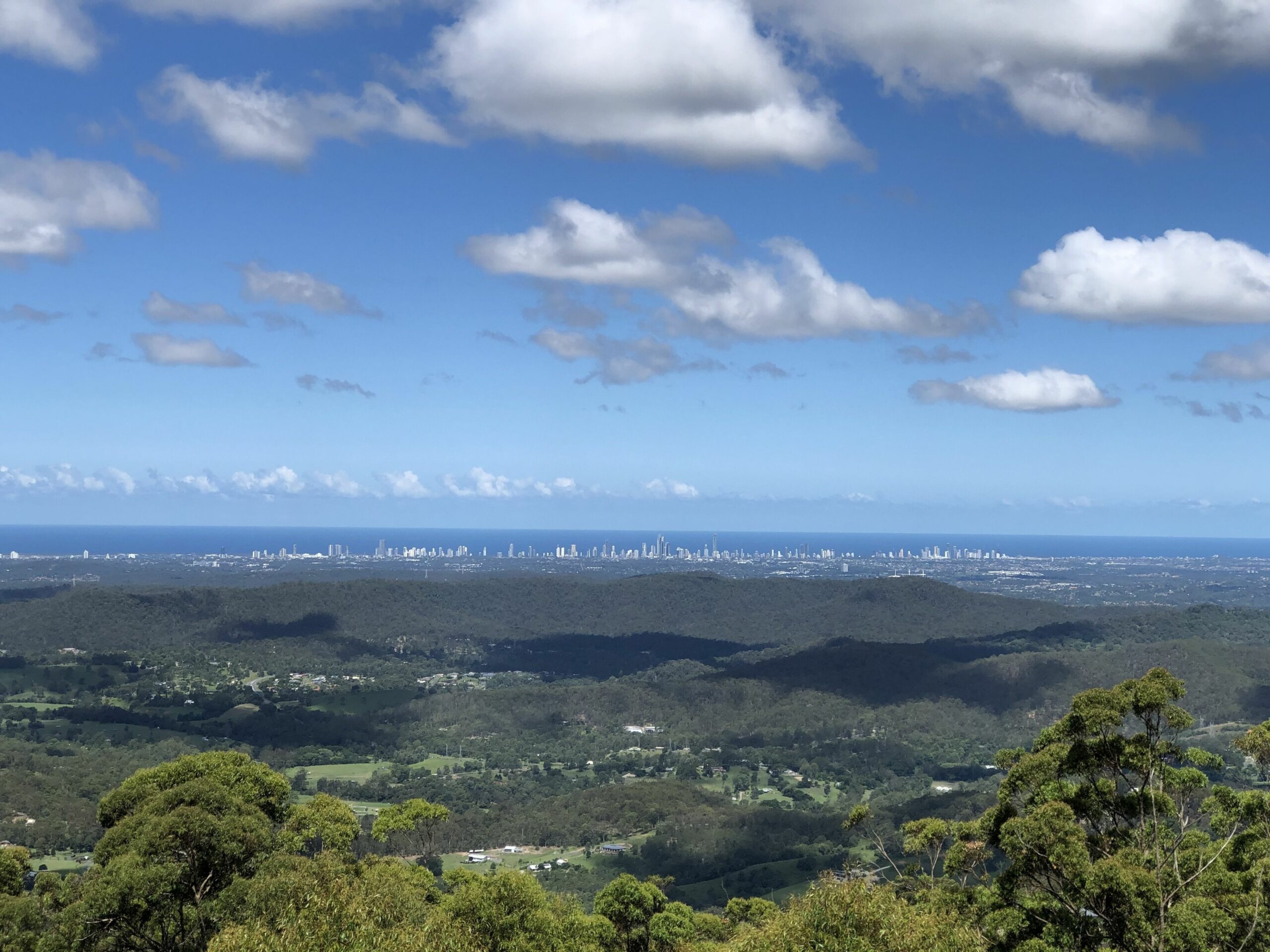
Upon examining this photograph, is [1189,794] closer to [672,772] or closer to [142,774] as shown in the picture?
[142,774]

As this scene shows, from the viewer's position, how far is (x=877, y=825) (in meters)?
116

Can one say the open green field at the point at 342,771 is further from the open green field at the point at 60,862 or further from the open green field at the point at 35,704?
the open green field at the point at 35,704

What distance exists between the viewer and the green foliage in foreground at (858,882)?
21641mm

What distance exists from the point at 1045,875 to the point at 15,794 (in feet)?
370

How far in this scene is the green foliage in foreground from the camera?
852 inches

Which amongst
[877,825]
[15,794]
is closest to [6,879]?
[15,794]

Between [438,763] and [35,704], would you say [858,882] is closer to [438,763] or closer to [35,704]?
[438,763]

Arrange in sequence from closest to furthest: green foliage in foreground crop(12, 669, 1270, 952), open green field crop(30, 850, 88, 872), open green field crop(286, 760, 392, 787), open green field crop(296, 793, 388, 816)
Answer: green foliage in foreground crop(12, 669, 1270, 952), open green field crop(30, 850, 88, 872), open green field crop(296, 793, 388, 816), open green field crop(286, 760, 392, 787)

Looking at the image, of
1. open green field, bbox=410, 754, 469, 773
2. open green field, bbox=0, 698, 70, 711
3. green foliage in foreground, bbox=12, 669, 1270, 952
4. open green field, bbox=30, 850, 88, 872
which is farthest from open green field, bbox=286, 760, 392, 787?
green foliage in foreground, bbox=12, 669, 1270, 952

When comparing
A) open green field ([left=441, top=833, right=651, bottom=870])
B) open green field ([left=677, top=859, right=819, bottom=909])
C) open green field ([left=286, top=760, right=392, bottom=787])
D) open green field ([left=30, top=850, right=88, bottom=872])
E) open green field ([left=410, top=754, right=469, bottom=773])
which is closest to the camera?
open green field ([left=30, top=850, right=88, bottom=872])

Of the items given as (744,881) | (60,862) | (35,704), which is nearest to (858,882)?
(744,881)

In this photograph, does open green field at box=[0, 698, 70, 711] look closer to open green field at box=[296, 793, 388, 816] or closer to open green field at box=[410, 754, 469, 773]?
open green field at box=[410, 754, 469, 773]

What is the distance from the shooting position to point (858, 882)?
24188 millimetres

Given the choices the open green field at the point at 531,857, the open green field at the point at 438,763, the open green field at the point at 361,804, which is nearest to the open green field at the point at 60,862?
the open green field at the point at 361,804
